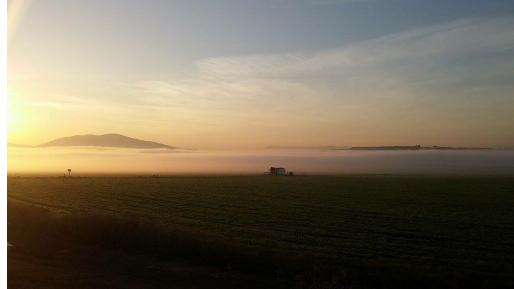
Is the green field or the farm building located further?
the farm building

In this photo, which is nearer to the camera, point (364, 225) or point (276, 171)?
point (364, 225)

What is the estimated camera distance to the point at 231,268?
16656mm

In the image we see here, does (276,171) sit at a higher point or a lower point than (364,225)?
higher

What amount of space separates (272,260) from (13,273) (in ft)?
29.2

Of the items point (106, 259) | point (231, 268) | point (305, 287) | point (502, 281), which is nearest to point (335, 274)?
point (305, 287)

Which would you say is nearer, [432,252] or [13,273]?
[13,273]

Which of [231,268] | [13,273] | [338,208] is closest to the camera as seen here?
[13,273]

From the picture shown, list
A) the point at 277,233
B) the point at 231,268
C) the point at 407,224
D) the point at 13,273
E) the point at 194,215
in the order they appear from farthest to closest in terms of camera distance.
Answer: the point at 194,215, the point at 407,224, the point at 277,233, the point at 231,268, the point at 13,273

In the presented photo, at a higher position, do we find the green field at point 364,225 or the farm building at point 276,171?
the farm building at point 276,171

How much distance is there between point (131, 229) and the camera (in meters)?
21.2

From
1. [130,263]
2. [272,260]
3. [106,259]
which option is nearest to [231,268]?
[272,260]

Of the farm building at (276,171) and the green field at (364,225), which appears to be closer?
the green field at (364,225)

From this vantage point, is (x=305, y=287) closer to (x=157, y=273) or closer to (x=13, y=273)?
(x=157, y=273)

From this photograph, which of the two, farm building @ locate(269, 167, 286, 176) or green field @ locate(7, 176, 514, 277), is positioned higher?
farm building @ locate(269, 167, 286, 176)
